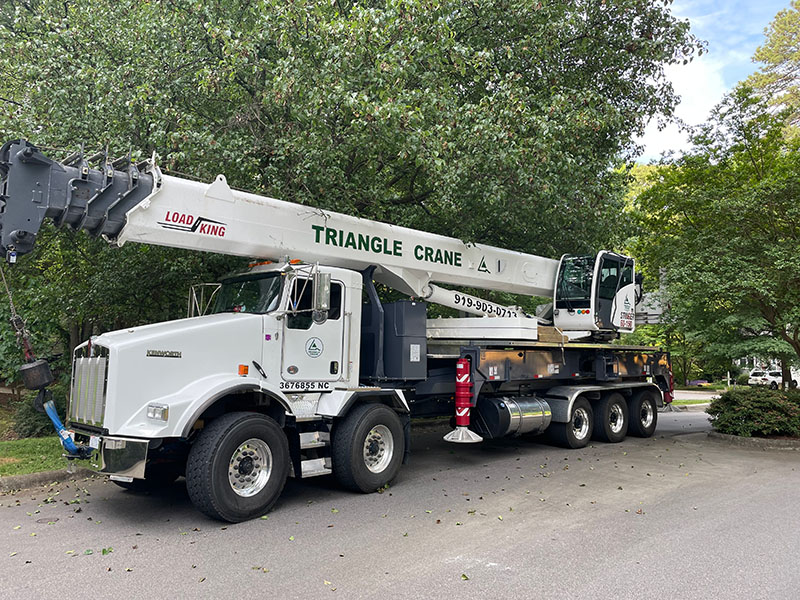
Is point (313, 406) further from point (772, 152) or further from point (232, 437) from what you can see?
point (772, 152)

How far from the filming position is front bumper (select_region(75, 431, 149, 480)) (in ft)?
20.3

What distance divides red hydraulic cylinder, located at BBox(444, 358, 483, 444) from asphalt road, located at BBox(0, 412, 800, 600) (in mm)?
553

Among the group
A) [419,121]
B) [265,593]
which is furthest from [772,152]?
[265,593]

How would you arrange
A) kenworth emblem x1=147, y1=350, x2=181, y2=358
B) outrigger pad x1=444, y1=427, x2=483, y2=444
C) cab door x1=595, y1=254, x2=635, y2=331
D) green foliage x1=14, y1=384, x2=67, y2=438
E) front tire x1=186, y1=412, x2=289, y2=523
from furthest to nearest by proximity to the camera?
green foliage x1=14, y1=384, x2=67, y2=438
cab door x1=595, y1=254, x2=635, y2=331
outrigger pad x1=444, y1=427, x2=483, y2=444
kenworth emblem x1=147, y1=350, x2=181, y2=358
front tire x1=186, y1=412, x2=289, y2=523

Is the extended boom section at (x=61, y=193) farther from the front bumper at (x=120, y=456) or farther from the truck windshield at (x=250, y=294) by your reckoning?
the front bumper at (x=120, y=456)

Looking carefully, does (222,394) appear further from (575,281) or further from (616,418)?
(616,418)

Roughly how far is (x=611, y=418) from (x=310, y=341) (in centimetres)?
793

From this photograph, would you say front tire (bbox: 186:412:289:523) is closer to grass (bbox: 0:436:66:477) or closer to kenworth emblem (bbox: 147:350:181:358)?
kenworth emblem (bbox: 147:350:181:358)

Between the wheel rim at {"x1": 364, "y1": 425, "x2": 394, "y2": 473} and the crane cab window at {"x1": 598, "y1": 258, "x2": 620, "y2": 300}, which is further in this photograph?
Answer: the crane cab window at {"x1": 598, "y1": 258, "x2": 620, "y2": 300}

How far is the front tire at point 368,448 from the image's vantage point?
7738mm

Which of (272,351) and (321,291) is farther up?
(321,291)

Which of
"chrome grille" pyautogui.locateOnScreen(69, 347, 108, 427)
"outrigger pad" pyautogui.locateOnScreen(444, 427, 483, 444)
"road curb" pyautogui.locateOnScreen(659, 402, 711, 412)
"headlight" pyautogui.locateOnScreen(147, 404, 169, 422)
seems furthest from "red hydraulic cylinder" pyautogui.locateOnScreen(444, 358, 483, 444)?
"road curb" pyautogui.locateOnScreen(659, 402, 711, 412)

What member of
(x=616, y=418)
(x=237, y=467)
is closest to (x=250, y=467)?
(x=237, y=467)

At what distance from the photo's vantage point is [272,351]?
750 centimetres
